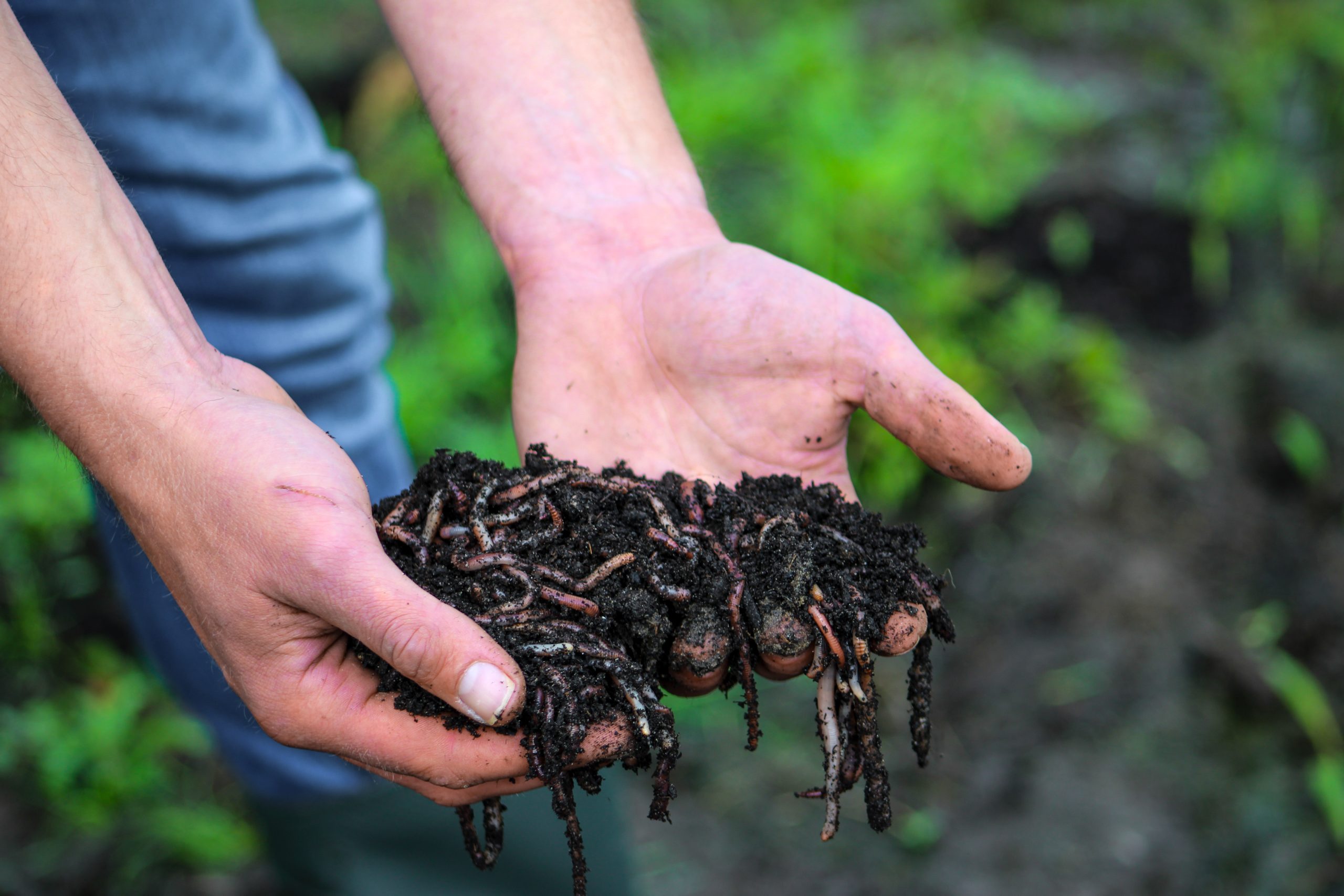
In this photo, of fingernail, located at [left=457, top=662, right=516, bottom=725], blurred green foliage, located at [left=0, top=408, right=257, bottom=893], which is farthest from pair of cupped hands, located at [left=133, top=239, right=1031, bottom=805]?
blurred green foliage, located at [left=0, top=408, right=257, bottom=893]

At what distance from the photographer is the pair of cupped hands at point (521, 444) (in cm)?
203

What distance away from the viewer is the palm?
2562 millimetres

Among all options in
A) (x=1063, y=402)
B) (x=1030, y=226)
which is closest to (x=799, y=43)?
(x=1030, y=226)

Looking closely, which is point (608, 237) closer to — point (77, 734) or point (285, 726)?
point (285, 726)

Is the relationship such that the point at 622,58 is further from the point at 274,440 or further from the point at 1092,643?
the point at 1092,643

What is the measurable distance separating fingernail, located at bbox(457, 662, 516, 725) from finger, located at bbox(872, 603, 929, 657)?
0.92 meters

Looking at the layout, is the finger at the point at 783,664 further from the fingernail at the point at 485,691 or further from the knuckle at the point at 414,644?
the knuckle at the point at 414,644

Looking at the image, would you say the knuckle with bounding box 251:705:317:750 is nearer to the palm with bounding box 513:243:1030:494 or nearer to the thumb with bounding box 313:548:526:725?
the thumb with bounding box 313:548:526:725

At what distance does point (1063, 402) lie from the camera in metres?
5.50

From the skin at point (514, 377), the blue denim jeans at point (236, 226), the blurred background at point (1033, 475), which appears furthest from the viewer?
the blurred background at point (1033, 475)

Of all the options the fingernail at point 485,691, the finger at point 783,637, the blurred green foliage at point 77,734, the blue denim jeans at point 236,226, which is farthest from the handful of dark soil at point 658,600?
the blurred green foliage at point 77,734

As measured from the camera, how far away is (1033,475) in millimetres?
5219

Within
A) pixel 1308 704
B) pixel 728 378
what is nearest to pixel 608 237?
pixel 728 378

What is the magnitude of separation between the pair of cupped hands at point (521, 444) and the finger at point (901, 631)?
0.22 metres
